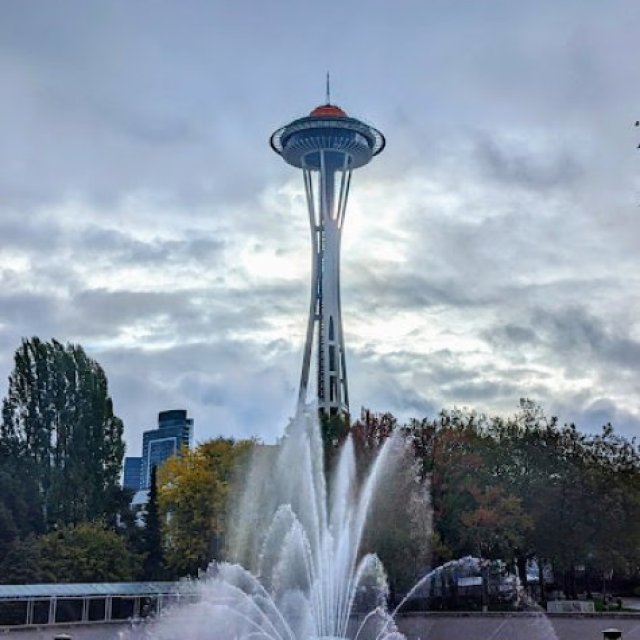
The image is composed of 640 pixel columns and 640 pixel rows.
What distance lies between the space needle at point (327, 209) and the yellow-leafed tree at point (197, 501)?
24.0m

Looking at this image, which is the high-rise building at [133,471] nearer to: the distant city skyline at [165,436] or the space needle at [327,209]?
the distant city skyline at [165,436]

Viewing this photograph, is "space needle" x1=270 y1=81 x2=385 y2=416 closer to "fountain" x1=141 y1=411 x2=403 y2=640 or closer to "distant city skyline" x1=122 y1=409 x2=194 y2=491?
"fountain" x1=141 y1=411 x2=403 y2=640

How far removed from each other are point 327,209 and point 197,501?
111 ft

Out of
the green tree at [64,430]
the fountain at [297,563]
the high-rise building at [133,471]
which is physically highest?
the high-rise building at [133,471]

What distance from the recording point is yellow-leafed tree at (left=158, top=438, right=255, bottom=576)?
3891 cm

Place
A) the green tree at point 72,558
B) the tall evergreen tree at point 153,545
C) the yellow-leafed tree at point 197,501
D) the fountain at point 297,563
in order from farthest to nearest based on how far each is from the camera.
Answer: the tall evergreen tree at point 153,545
the yellow-leafed tree at point 197,501
the green tree at point 72,558
the fountain at point 297,563

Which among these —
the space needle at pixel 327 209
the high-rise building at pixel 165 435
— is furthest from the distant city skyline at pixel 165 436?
the space needle at pixel 327 209

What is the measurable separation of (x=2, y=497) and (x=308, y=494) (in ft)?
42.4

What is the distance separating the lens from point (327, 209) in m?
69.1

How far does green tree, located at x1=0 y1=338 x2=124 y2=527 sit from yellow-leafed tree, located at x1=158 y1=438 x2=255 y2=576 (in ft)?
9.85

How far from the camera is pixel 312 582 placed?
91.4 ft

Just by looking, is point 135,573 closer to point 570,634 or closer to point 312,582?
point 312,582

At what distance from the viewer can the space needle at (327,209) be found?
221 ft

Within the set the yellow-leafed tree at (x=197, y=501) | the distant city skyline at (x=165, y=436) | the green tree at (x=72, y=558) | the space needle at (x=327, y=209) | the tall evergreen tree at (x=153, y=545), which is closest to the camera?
the green tree at (x=72, y=558)
